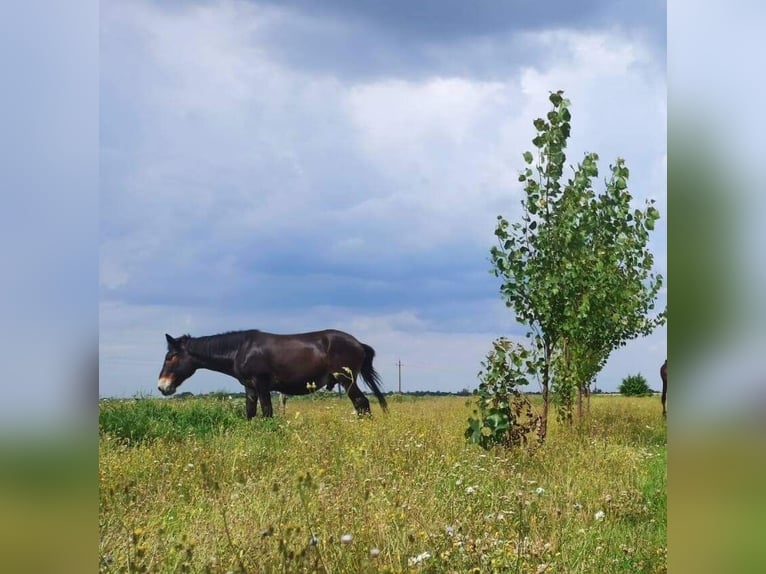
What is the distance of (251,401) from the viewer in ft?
35.2

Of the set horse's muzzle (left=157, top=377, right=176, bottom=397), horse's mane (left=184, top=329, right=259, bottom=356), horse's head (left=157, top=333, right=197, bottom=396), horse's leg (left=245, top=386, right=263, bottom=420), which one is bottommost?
horse's leg (left=245, top=386, right=263, bottom=420)

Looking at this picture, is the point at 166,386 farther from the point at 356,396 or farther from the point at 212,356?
the point at 356,396

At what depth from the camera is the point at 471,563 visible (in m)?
3.32

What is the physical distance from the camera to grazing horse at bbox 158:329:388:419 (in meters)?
10.4

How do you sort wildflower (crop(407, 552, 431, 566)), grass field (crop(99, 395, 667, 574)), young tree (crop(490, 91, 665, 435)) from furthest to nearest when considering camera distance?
1. young tree (crop(490, 91, 665, 435))
2. grass field (crop(99, 395, 667, 574))
3. wildflower (crop(407, 552, 431, 566))

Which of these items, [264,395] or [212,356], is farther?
[264,395]

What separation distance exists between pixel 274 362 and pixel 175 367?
61.2 inches

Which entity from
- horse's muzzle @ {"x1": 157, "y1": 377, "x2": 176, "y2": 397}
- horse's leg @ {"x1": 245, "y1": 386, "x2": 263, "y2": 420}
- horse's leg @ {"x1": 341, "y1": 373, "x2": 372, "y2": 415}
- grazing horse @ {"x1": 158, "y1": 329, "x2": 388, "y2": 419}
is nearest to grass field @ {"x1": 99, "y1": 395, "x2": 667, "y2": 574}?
horse's muzzle @ {"x1": 157, "y1": 377, "x2": 176, "y2": 397}

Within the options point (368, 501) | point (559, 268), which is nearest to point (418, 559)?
point (368, 501)

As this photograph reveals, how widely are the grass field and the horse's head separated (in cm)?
220

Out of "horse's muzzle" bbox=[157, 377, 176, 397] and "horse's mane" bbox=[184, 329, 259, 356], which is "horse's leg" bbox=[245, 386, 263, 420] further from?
"horse's muzzle" bbox=[157, 377, 176, 397]
